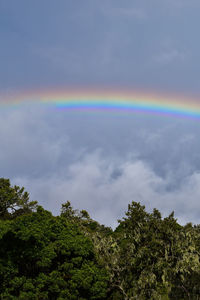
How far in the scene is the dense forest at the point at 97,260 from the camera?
2364 cm

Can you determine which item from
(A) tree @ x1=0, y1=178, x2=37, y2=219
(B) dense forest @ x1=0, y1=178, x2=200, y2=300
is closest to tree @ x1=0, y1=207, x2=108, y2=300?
(B) dense forest @ x1=0, y1=178, x2=200, y2=300

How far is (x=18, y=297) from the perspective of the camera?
23.1 m

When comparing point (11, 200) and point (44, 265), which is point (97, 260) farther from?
point (11, 200)

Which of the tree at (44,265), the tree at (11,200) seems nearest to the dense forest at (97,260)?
the tree at (44,265)

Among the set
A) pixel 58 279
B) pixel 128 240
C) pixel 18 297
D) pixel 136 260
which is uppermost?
pixel 128 240

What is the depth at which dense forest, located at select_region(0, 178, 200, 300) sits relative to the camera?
23.6 m

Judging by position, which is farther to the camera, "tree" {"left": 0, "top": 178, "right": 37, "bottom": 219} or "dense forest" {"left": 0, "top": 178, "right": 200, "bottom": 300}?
"tree" {"left": 0, "top": 178, "right": 37, "bottom": 219}

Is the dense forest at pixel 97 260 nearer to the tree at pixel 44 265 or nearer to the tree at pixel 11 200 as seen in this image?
the tree at pixel 44 265

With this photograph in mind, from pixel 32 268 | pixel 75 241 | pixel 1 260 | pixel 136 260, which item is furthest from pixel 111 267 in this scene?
pixel 1 260

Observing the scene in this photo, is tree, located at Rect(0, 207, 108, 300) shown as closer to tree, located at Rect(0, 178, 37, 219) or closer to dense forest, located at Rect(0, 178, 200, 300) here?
dense forest, located at Rect(0, 178, 200, 300)

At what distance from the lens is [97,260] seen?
26.4 meters

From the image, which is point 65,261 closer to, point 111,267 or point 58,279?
point 58,279

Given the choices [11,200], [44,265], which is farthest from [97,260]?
[11,200]

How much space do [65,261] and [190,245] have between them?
9133 mm
